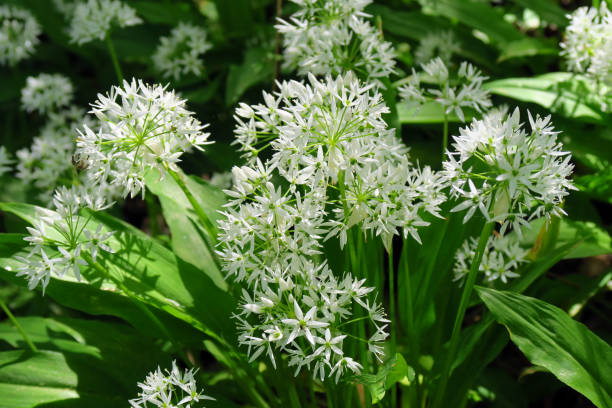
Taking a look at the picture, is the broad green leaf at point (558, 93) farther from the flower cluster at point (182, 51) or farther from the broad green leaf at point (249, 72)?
the flower cluster at point (182, 51)

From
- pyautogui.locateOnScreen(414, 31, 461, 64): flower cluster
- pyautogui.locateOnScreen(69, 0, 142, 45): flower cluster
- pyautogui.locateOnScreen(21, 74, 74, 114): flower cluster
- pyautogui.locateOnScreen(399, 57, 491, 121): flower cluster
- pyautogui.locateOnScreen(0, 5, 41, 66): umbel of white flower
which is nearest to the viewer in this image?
pyautogui.locateOnScreen(399, 57, 491, 121): flower cluster

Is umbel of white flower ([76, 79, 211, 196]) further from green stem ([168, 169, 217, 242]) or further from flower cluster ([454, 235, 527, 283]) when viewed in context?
flower cluster ([454, 235, 527, 283])

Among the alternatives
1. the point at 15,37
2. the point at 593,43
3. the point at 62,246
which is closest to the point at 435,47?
the point at 593,43

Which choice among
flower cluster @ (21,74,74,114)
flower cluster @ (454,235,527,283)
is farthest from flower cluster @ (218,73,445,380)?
flower cluster @ (21,74,74,114)

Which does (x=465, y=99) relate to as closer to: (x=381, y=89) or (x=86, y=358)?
(x=381, y=89)

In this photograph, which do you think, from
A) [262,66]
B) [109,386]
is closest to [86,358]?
[109,386]

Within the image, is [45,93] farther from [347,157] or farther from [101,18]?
[347,157]
